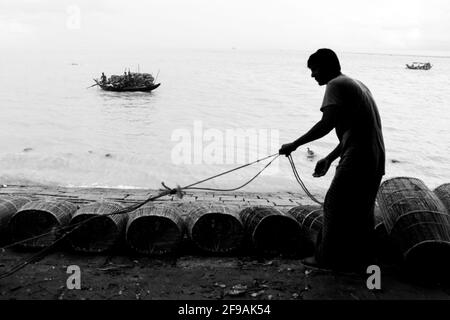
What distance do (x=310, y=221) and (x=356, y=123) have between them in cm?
157

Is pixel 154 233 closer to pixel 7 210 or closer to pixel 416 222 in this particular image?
pixel 7 210

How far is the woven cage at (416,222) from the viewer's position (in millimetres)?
3857

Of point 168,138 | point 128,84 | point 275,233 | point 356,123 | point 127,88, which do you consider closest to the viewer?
point 356,123

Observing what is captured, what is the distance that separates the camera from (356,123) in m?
3.52

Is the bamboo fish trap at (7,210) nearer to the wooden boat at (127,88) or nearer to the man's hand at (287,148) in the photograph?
the man's hand at (287,148)

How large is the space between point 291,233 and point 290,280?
71cm

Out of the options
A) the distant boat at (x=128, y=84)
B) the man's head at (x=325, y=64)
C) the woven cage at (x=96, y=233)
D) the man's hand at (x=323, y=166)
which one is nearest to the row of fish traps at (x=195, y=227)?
the woven cage at (x=96, y=233)

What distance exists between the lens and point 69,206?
15.9 feet

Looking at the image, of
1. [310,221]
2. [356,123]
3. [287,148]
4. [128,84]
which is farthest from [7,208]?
[128,84]

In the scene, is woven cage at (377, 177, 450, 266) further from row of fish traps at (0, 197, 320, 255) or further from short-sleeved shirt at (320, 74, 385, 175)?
row of fish traps at (0, 197, 320, 255)
